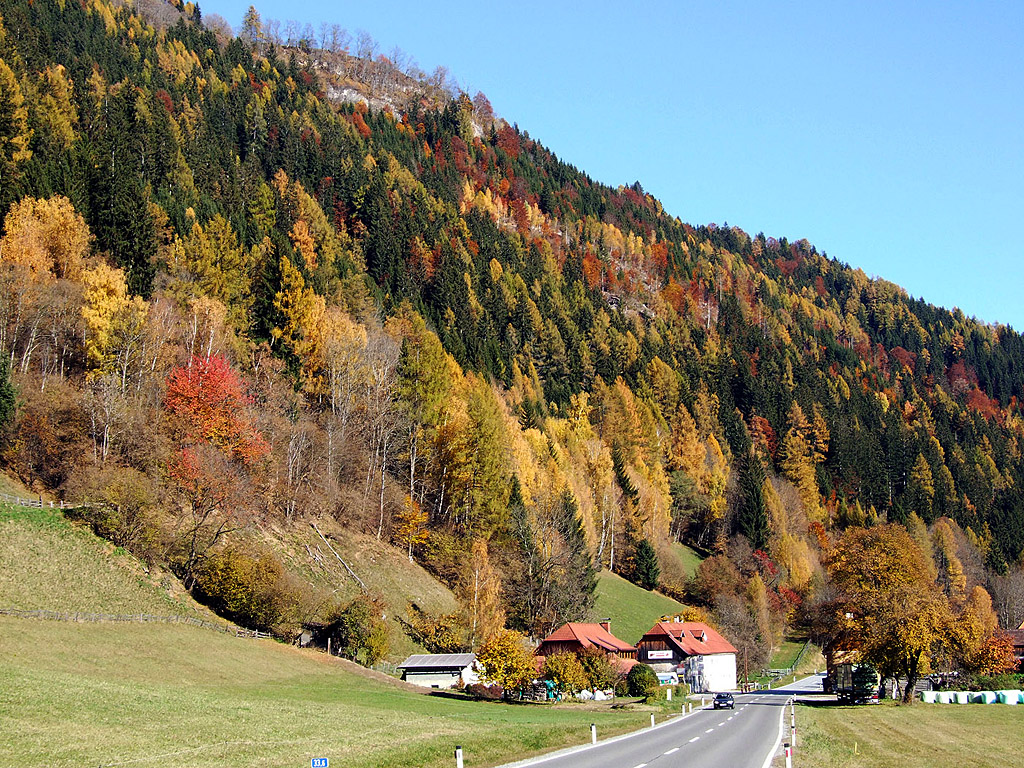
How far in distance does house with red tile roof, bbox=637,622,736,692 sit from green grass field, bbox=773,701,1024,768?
30.7 metres

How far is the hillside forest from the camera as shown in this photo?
212 ft

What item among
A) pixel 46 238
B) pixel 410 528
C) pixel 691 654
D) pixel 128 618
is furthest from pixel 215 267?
pixel 691 654

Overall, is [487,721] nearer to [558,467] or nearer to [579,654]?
[579,654]

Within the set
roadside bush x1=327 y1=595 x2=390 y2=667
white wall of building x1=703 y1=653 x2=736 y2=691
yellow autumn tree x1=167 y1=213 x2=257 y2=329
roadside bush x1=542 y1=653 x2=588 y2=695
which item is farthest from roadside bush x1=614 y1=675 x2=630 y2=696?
yellow autumn tree x1=167 y1=213 x2=257 y2=329

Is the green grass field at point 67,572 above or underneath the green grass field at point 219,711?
above

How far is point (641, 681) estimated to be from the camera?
2741 inches

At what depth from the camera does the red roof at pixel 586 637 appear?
3012 inches

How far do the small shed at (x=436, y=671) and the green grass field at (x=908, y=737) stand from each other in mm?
22969

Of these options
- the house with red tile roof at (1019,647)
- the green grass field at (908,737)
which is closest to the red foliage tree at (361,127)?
the house with red tile roof at (1019,647)

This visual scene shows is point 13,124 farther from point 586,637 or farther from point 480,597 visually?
point 586,637

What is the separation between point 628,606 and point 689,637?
10.9 meters

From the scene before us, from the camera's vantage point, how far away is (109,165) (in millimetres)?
87312

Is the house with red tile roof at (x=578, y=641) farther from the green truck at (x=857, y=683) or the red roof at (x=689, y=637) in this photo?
the green truck at (x=857, y=683)

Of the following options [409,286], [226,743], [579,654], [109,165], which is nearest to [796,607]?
[579,654]
